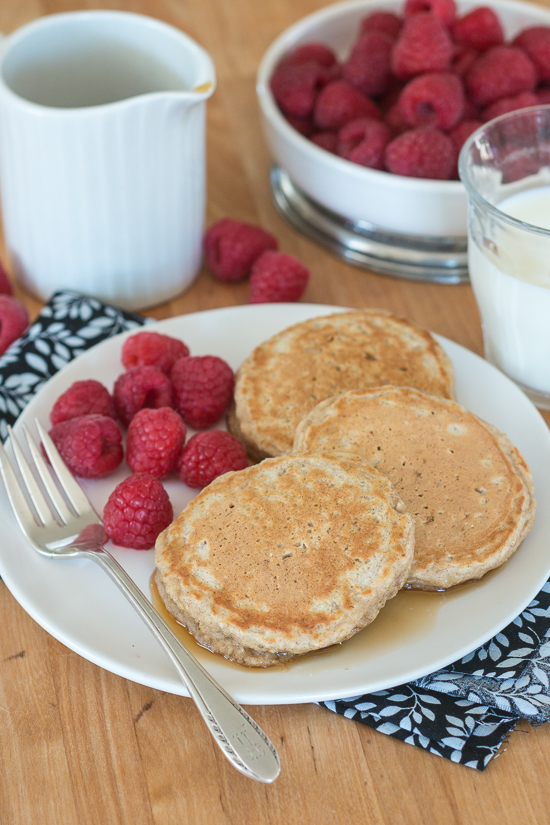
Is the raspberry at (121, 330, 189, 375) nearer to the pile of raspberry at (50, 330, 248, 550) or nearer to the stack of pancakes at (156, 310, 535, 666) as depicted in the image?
the pile of raspberry at (50, 330, 248, 550)

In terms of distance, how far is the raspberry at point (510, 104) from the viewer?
1600 mm

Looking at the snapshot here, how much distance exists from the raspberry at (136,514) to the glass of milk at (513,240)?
2.15 ft

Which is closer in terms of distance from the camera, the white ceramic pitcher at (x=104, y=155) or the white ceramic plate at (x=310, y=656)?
the white ceramic plate at (x=310, y=656)

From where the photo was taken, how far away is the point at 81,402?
4.10 feet

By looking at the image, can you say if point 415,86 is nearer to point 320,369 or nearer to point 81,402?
point 320,369

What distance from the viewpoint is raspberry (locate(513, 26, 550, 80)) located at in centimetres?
168

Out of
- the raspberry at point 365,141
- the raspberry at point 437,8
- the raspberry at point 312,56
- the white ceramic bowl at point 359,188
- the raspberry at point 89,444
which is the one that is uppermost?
the raspberry at point 437,8

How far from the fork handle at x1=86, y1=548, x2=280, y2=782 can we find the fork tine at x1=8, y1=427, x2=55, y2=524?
24 cm

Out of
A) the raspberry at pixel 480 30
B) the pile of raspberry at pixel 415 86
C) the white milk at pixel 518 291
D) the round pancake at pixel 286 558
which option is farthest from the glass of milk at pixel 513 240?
the round pancake at pixel 286 558

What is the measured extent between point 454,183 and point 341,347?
0.42m

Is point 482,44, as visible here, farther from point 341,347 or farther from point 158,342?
point 158,342

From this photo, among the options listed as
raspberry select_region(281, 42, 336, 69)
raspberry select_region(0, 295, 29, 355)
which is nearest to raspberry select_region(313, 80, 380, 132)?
raspberry select_region(281, 42, 336, 69)

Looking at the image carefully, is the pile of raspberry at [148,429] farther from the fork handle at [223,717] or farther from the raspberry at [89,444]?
the fork handle at [223,717]

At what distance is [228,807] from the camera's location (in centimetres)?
90
